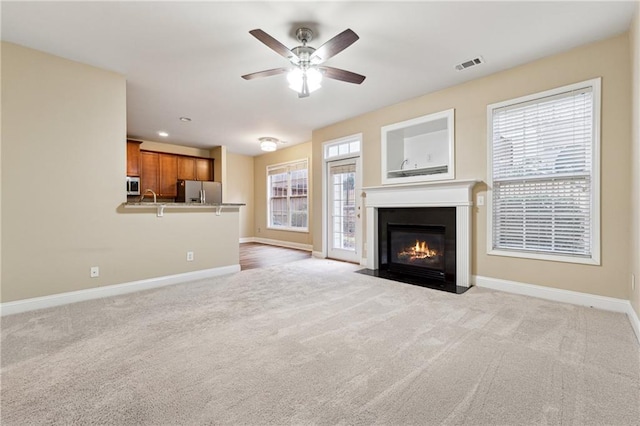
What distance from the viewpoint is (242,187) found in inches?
351

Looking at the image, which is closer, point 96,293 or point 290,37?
point 290,37

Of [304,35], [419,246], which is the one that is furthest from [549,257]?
[304,35]

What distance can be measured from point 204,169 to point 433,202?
634cm

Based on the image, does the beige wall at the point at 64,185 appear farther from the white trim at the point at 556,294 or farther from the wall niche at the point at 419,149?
the white trim at the point at 556,294

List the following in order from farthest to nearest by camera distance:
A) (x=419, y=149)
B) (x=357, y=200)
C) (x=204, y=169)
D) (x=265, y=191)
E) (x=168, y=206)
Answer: (x=265, y=191), (x=204, y=169), (x=357, y=200), (x=419, y=149), (x=168, y=206)

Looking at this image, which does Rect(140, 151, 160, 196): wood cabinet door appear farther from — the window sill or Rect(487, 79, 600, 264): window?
the window sill

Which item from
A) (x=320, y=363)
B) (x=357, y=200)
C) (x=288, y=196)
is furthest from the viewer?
(x=288, y=196)

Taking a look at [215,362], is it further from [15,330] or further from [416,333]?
[15,330]

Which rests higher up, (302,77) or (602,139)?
(302,77)

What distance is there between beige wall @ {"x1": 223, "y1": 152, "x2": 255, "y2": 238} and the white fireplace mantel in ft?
16.6

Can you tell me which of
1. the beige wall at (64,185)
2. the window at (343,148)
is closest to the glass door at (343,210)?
the window at (343,148)

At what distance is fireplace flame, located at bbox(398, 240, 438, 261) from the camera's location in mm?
4293

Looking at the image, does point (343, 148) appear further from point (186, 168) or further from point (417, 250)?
point (186, 168)

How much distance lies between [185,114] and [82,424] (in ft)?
16.2
